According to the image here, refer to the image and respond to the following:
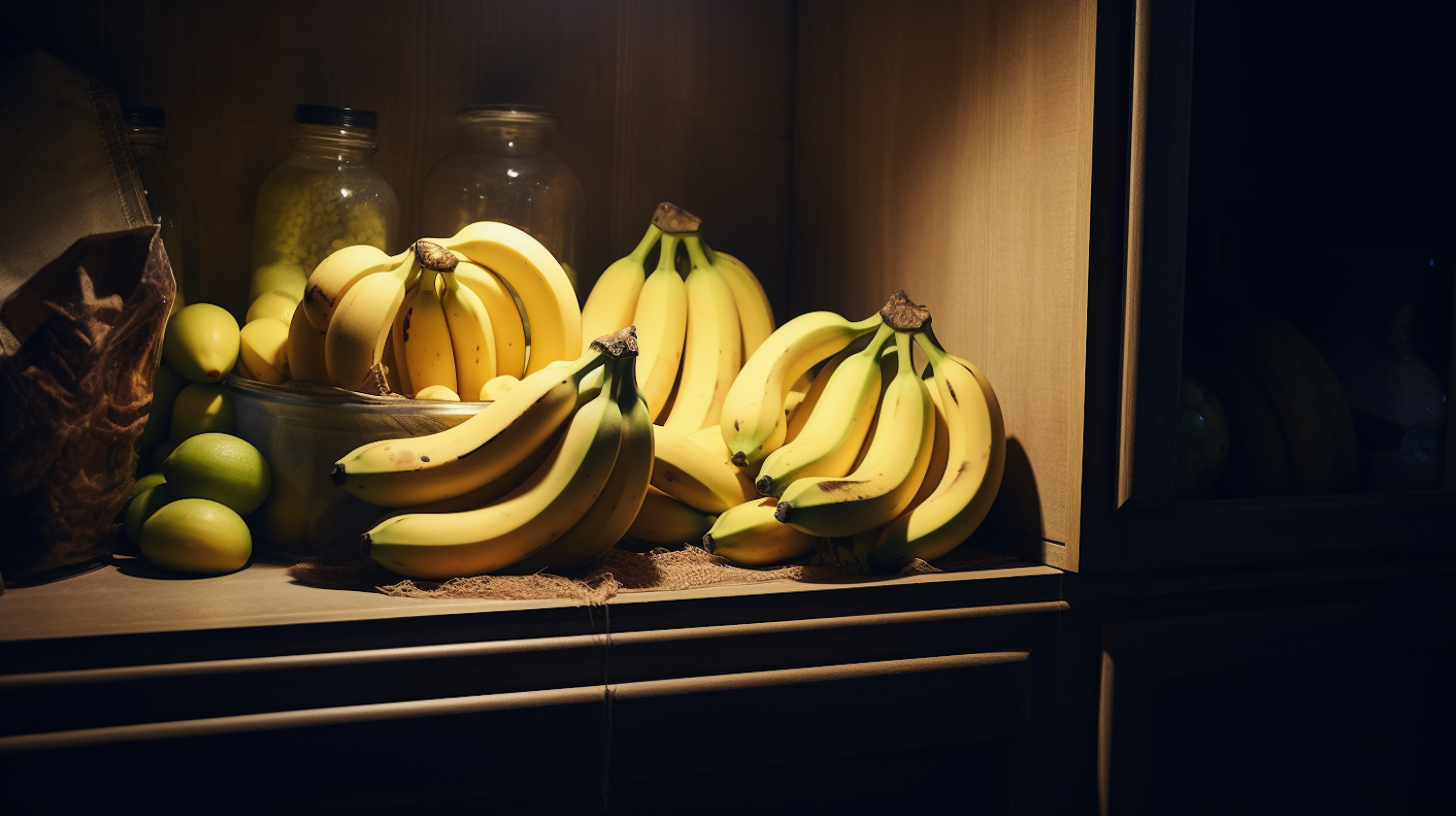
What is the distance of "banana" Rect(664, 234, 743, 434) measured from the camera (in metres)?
1.10

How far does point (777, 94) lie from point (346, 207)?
0.65 metres

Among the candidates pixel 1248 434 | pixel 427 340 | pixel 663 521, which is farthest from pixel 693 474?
pixel 1248 434

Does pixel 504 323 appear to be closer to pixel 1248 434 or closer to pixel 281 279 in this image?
pixel 281 279

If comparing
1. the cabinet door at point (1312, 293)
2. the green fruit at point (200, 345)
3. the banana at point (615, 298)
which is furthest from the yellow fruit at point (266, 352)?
the cabinet door at point (1312, 293)

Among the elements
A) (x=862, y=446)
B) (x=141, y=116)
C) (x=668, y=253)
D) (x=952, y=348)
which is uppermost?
(x=141, y=116)

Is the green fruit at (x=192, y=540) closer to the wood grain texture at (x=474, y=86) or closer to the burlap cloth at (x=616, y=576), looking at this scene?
the burlap cloth at (x=616, y=576)

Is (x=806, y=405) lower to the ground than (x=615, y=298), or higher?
lower

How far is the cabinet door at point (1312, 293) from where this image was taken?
1019 mm

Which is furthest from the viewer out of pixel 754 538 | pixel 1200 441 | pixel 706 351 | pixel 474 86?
pixel 474 86

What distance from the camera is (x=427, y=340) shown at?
97cm

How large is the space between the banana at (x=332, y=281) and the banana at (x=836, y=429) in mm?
416

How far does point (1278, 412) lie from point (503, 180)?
955mm

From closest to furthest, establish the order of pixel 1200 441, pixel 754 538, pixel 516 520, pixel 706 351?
pixel 516 520 → pixel 754 538 → pixel 1200 441 → pixel 706 351

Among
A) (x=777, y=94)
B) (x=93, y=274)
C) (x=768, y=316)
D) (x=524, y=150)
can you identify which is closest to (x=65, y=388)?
(x=93, y=274)
